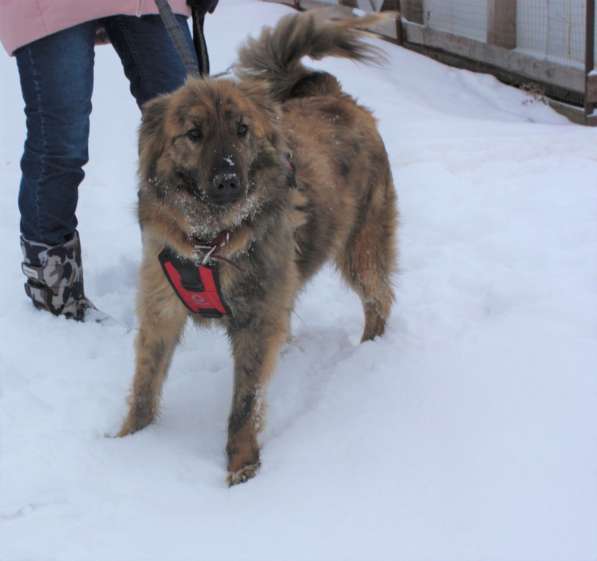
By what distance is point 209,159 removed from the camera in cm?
232

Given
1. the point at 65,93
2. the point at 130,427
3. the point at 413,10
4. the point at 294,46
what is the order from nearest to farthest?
the point at 130,427 → the point at 65,93 → the point at 294,46 → the point at 413,10

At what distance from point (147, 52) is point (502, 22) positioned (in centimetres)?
471

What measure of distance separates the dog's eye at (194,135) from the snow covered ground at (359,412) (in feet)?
3.14

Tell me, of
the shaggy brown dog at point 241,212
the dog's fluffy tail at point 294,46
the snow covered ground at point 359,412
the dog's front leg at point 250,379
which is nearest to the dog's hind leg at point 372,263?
the snow covered ground at point 359,412

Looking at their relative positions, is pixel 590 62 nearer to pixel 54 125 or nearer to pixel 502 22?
pixel 502 22

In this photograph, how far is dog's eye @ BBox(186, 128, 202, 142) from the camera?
238cm

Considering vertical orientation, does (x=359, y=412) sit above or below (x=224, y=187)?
below

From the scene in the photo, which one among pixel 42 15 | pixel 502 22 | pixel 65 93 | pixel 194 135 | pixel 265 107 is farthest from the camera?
pixel 502 22

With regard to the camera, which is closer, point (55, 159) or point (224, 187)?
point (224, 187)

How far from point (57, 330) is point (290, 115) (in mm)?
1205

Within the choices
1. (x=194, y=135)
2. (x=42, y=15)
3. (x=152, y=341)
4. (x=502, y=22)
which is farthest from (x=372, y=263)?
(x=502, y=22)

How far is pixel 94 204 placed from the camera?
4406 millimetres

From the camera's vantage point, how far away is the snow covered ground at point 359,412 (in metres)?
2.10

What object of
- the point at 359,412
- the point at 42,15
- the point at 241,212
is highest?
the point at 42,15
